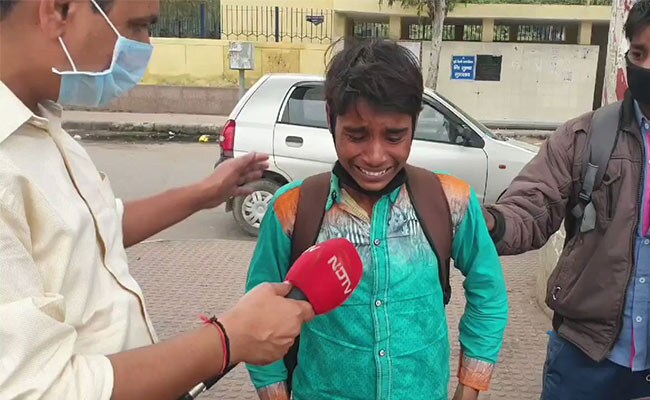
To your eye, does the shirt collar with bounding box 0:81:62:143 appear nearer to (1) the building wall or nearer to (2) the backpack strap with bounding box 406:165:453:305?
(2) the backpack strap with bounding box 406:165:453:305

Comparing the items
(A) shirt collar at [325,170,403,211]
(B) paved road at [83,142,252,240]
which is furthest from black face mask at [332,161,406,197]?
(B) paved road at [83,142,252,240]

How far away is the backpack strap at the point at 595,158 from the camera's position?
1.94 m

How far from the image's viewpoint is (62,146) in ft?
4.51

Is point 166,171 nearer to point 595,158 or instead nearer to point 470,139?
point 470,139

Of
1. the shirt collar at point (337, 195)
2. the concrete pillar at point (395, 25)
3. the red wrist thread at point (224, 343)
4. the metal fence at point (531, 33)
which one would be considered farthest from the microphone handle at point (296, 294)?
the metal fence at point (531, 33)

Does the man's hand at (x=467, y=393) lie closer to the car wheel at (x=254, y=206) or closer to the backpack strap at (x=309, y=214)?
the backpack strap at (x=309, y=214)

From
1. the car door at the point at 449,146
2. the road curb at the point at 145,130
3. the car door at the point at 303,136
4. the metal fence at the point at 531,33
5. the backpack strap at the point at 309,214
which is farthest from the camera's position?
the metal fence at the point at 531,33

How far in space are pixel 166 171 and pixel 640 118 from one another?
887 centimetres

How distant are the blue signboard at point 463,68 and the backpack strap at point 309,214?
15383mm

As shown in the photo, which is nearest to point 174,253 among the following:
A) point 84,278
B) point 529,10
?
point 84,278

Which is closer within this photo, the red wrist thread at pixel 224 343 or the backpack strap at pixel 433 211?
the red wrist thread at pixel 224 343

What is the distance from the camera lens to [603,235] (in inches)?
77.0

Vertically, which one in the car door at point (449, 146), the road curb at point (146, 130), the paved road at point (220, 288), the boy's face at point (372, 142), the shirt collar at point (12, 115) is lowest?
the road curb at point (146, 130)

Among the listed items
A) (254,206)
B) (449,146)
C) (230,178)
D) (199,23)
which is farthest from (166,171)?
(199,23)
